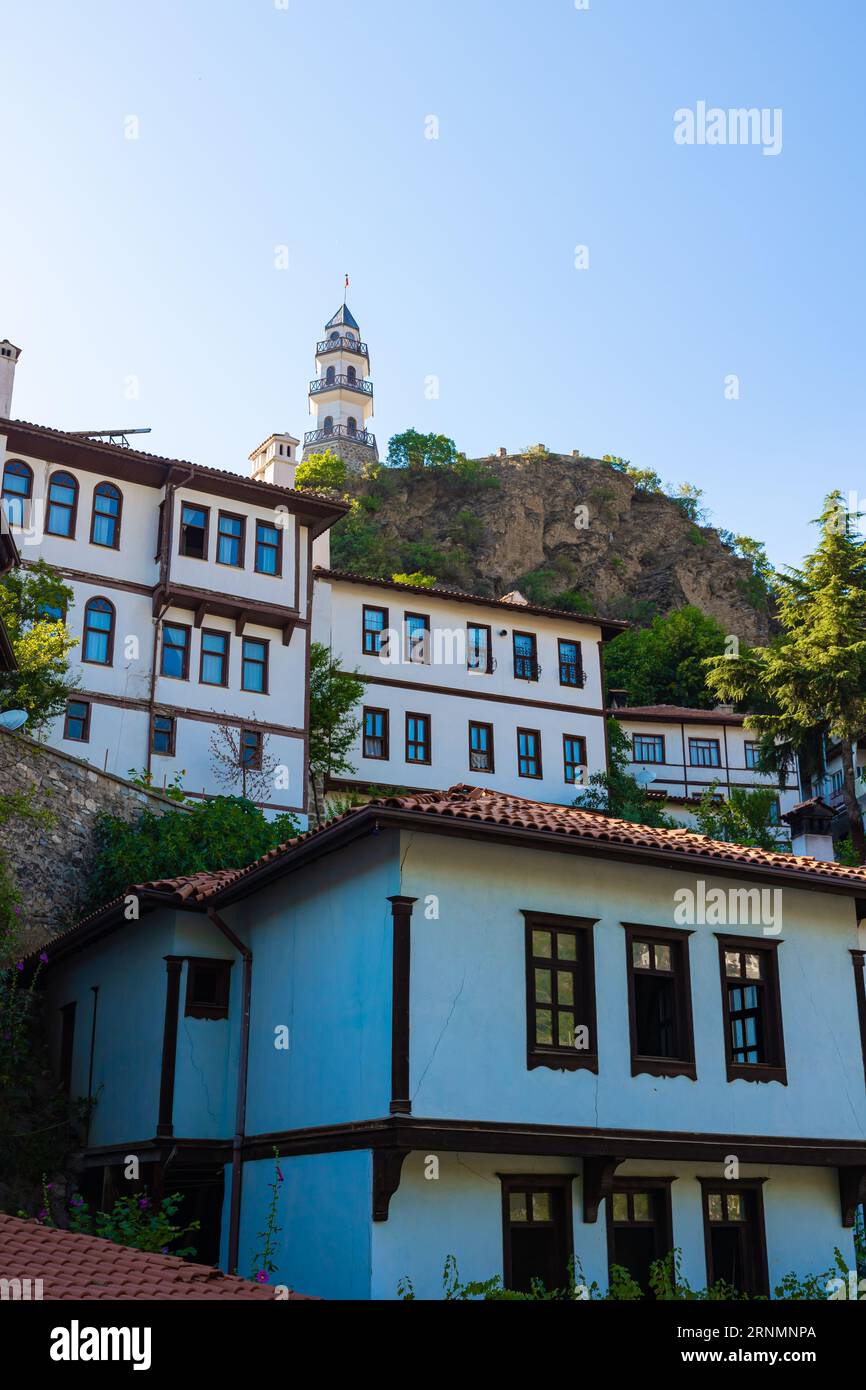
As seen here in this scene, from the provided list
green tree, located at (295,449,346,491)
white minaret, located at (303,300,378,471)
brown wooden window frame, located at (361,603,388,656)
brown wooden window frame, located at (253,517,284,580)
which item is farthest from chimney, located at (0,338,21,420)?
white minaret, located at (303,300,378,471)

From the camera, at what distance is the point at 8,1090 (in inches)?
754

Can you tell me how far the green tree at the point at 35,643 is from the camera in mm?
26172

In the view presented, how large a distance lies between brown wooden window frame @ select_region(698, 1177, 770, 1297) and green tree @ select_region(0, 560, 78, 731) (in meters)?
15.8

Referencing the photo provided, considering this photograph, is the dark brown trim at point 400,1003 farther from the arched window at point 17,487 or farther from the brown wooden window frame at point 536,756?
the brown wooden window frame at point 536,756

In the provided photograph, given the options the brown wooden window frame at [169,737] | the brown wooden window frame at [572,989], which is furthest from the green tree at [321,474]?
the brown wooden window frame at [572,989]

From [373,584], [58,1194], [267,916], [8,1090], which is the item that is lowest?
[58,1194]

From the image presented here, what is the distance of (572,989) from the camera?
591 inches

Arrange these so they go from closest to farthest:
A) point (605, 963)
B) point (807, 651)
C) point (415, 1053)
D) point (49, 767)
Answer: point (415, 1053) → point (605, 963) → point (49, 767) → point (807, 651)

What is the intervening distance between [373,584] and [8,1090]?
21304 mm

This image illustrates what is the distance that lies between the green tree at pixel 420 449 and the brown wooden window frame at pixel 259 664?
50.6 m

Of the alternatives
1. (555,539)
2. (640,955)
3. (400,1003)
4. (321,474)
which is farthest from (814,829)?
(321,474)

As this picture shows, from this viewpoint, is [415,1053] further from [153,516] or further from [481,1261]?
[153,516]

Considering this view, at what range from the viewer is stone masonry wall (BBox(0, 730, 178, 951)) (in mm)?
22516
